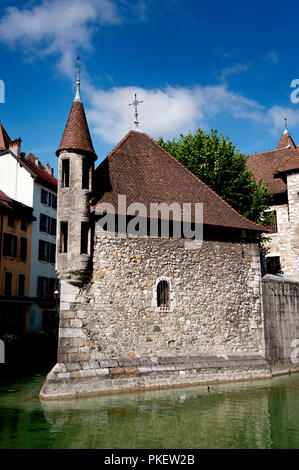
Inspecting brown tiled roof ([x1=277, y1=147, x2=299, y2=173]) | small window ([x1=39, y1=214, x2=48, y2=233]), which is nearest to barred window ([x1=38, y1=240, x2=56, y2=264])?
small window ([x1=39, y1=214, x2=48, y2=233])

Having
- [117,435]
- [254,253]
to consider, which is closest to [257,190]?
[254,253]

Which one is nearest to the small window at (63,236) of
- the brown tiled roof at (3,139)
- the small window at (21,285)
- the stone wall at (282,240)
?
the stone wall at (282,240)

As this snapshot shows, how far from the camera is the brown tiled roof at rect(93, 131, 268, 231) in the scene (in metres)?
13.8

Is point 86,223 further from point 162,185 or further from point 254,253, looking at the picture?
point 254,253

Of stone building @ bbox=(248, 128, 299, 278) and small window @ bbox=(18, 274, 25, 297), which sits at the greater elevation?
stone building @ bbox=(248, 128, 299, 278)

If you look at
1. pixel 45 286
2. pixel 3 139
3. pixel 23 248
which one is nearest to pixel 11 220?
pixel 23 248

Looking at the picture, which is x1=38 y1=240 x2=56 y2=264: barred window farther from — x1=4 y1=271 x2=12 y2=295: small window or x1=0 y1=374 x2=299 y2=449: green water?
x1=0 y1=374 x2=299 y2=449: green water

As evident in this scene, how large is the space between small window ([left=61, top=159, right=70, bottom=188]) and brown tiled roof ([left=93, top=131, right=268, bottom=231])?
3.24 feet

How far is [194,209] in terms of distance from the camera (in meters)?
14.7

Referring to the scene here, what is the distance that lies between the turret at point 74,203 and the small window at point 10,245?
1409cm

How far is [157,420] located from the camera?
9344 millimetres

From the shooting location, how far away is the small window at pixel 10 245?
25625 millimetres
